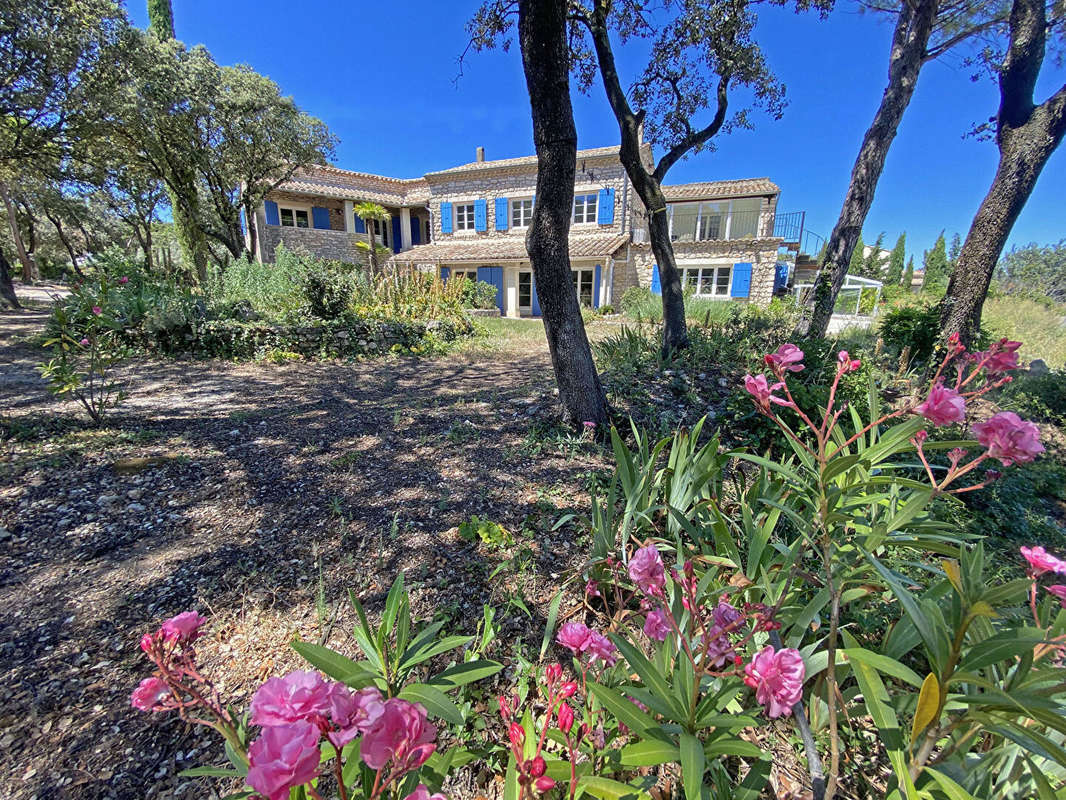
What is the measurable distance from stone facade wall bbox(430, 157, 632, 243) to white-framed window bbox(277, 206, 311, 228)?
5.45m

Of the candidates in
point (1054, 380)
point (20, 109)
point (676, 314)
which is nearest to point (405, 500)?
point (676, 314)

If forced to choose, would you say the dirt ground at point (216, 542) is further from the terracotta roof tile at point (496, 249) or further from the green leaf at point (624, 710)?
the terracotta roof tile at point (496, 249)

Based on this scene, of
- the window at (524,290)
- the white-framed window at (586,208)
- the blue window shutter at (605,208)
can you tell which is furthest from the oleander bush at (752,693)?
the white-framed window at (586,208)

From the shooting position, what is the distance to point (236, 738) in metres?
0.69

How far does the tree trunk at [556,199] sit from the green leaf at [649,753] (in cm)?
267

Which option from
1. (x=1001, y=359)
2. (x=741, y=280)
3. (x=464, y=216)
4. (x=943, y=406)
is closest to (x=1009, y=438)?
(x=943, y=406)

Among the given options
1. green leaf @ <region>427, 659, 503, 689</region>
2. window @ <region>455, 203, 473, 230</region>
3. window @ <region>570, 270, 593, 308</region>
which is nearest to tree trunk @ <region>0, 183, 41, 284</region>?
window @ <region>455, 203, 473, 230</region>

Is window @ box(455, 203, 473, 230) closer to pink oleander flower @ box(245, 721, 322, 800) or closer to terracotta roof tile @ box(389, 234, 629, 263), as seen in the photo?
terracotta roof tile @ box(389, 234, 629, 263)

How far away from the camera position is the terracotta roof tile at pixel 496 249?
14.5 meters

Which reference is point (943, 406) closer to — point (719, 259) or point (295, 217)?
point (719, 259)

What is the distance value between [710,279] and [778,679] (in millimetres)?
17870

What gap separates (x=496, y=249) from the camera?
16.3 meters

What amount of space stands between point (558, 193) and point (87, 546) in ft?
11.2

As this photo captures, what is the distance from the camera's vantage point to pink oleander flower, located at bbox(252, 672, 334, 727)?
52 centimetres
